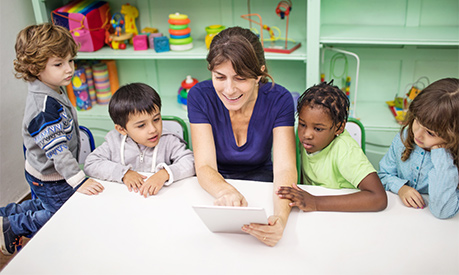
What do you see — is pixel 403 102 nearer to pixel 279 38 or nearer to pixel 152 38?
pixel 279 38

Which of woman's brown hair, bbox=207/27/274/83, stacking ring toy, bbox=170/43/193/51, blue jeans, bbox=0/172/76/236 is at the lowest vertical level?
blue jeans, bbox=0/172/76/236

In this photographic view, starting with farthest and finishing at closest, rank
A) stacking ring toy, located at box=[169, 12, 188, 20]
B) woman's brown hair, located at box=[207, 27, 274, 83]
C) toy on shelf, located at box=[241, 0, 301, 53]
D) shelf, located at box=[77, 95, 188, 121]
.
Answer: shelf, located at box=[77, 95, 188, 121], stacking ring toy, located at box=[169, 12, 188, 20], toy on shelf, located at box=[241, 0, 301, 53], woman's brown hair, located at box=[207, 27, 274, 83]

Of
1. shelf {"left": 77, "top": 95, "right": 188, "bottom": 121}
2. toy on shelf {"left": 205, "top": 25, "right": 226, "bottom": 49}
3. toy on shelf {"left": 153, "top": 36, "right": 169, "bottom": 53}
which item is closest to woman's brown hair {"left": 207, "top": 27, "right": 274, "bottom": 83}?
toy on shelf {"left": 205, "top": 25, "right": 226, "bottom": 49}

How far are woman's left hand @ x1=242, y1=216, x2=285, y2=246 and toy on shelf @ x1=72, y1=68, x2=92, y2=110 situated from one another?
2.04 metres

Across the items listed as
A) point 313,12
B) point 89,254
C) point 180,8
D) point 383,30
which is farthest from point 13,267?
point 383,30

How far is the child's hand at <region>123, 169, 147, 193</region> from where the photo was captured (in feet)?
4.84

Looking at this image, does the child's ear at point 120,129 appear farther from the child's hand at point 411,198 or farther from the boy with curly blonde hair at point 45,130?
the child's hand at point 411,198

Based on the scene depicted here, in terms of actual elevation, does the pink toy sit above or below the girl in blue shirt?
above

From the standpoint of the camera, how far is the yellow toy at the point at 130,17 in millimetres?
2701

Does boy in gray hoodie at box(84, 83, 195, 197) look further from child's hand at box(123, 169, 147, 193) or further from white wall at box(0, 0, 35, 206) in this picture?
white wall at box(0, 0, 35, 206)

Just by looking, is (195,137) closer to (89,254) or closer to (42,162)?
(89,254)

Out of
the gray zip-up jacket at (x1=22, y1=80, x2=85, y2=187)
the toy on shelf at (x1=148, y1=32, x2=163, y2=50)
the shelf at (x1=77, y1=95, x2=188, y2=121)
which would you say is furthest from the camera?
the shelf at (x1=77, y1=95, x2=188, y2=121)

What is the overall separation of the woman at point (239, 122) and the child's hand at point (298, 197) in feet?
0.08

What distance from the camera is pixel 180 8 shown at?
275 cm
